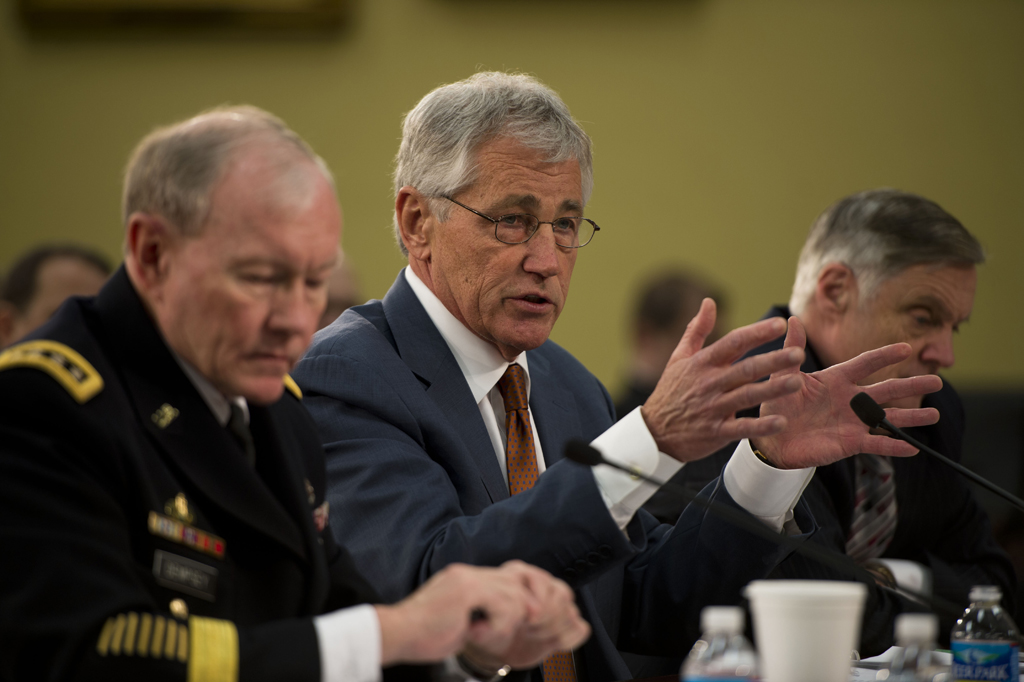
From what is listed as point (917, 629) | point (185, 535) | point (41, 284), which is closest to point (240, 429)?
point (185, 535)

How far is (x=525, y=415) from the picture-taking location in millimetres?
2012

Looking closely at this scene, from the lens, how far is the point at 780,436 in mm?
1761

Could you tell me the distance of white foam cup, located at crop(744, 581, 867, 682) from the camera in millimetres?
1059

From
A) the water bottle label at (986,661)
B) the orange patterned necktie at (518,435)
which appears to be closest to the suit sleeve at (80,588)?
the water bottle label at (986,661)

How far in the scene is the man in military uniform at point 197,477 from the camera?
3.40ft

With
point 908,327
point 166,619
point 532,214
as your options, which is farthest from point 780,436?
point 166,619

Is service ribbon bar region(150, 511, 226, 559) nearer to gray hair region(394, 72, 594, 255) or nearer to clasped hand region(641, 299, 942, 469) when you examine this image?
clasped hand region(641, 299, 942, 469)

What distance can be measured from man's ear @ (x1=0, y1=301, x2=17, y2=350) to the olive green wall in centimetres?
81

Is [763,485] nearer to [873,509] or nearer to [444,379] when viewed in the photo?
[444,379]

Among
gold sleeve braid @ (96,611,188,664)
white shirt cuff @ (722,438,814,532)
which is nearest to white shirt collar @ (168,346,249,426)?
gold sleeve braid @ (96,611,188,664)

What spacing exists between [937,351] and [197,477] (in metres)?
1.71

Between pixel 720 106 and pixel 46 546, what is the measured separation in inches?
142

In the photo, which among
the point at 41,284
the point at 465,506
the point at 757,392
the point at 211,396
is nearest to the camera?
the point at 211,396

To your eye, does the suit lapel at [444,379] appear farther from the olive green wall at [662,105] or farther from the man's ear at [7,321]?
the olive green wall at [662,105]
